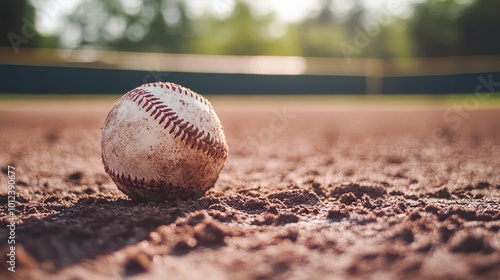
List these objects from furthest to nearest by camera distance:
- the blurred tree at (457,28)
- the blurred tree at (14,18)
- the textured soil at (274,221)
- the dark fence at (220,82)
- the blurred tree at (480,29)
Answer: the blurred tree at (457,28) < the blurred tree at (480,29) < the blurred tree at (14,18) < the dark fence at (220,82) < the textured soil at (274,221)

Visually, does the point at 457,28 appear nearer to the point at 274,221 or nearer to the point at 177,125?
the point at 177,125

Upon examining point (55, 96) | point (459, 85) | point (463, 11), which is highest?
point (463, 11)

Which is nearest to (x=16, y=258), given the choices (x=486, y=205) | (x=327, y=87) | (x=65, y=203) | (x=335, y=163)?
(x=65, y=203)

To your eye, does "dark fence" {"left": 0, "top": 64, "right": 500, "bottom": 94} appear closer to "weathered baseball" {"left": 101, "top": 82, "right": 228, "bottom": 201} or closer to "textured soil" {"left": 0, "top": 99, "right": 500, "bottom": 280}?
"textured soil" {"left": 0, "top": 99, "right": 500, "bottom": 280}

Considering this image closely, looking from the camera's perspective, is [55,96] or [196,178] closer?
[196,178]

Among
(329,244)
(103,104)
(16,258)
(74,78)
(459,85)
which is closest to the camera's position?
(16,258)

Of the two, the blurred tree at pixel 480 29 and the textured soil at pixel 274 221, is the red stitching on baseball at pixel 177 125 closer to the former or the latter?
the textured soil at pixel 274 221

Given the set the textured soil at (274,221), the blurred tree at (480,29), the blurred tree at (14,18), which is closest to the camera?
the textured soil at (274,221)

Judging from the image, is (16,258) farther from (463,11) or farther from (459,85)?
(463,11)

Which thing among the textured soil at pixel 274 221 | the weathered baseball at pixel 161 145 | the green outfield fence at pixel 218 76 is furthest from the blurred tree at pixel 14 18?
the weathered baseball at pixel 161 145
